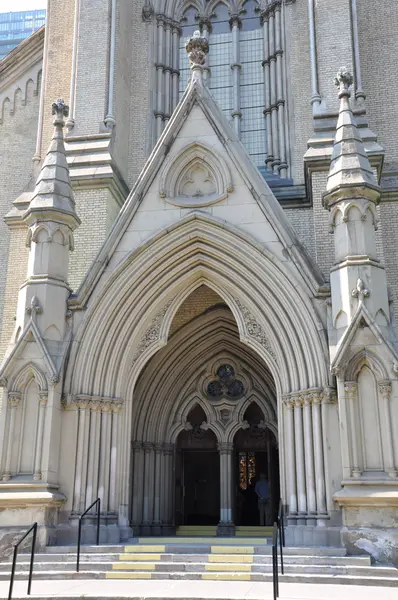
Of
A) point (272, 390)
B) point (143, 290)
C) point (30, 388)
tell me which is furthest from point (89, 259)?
point (272, 390)

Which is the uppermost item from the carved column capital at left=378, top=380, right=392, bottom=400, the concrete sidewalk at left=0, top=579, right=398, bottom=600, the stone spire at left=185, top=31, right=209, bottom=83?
the stone spire at left=185, top=31, right=209, bottom=83

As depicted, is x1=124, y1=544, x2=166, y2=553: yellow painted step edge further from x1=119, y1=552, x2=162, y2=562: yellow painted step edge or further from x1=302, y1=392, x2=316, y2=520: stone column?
x1=302, y1=392, x2=316, y2=520: stone column

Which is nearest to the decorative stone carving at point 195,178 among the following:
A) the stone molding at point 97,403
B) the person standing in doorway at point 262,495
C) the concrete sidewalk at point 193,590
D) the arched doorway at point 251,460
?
the stone molding at point 97,403

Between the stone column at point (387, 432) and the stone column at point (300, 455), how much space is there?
5.03ft

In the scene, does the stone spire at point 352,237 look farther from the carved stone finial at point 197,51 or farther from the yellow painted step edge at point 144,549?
the yellow painted step edge at point 144,549

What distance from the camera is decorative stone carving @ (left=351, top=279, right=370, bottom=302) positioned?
1195 cm

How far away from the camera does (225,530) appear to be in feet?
49.3

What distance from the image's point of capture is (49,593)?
8.95 m

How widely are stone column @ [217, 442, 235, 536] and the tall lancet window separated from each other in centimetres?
687

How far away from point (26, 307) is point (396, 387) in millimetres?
6434

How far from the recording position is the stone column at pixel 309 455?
1205 cm

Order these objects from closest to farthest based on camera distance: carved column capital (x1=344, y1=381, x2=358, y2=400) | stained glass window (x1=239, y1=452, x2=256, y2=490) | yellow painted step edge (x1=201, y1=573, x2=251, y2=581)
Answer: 1. yellow painted step edge (x1=201, y1=573, x2=251, y2=581)
2. carved column capital (x1=344, y1=381, x2=358, y2=400)
3. stained glass window (x1=239, y1=452, x2=256, y2=490)

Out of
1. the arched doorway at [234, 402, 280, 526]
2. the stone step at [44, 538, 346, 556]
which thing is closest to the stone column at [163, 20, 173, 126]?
the arched doorway at [234, 402, 280, 526]

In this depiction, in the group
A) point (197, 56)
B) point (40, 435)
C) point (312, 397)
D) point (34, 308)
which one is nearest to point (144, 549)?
point (40, 435)
